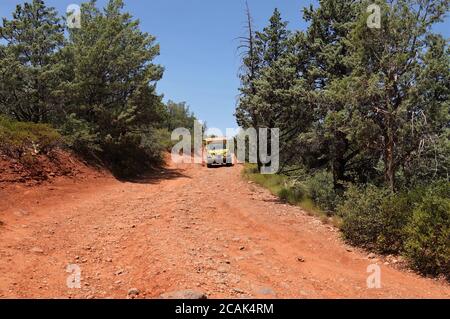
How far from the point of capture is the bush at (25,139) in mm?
13758

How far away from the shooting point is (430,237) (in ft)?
27.6

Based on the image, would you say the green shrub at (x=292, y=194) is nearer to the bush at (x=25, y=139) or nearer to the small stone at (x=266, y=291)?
the small stone at (x=266, y=291)

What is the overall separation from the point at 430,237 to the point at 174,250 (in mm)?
5218

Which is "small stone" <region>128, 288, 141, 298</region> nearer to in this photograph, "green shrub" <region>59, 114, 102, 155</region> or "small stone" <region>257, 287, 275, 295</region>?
"small stone" <region>257, 287, 275, 295</region>

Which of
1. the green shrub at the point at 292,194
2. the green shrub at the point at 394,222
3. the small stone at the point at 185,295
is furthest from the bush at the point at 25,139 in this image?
the green shrub at the point at 394,222

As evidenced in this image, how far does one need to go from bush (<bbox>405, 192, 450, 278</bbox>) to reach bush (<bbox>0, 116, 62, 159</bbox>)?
1229 centimetres

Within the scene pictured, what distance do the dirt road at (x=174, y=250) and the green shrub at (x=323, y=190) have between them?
90cm

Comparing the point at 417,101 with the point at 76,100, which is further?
the point at 76,100

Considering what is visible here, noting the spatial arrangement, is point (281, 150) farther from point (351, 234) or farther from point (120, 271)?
point (120, 271)

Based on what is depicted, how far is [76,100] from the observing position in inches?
757

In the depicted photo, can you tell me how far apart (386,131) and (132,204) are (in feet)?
26.2

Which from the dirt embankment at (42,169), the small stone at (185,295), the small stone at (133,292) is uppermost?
the dirt embankment at (42,169)

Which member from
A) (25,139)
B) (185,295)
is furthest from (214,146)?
(185,295)

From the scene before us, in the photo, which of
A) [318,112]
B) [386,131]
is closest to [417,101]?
[386,131]
